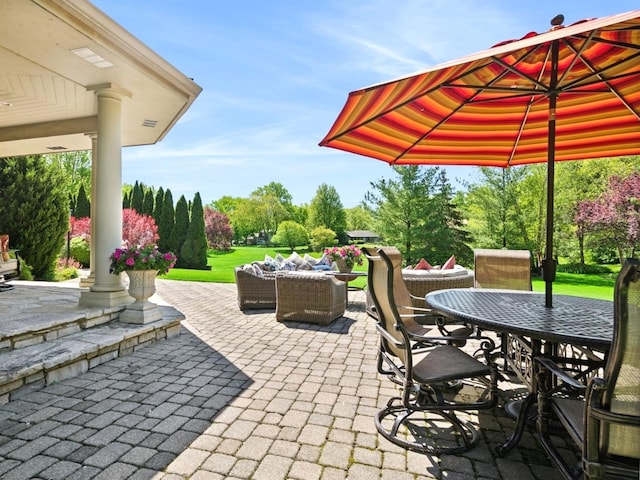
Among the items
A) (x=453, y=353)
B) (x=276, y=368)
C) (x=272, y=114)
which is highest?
(x=272, y=114)

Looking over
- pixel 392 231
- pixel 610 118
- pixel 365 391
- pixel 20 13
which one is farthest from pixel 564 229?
pixel 20 13

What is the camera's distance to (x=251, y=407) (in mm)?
2645

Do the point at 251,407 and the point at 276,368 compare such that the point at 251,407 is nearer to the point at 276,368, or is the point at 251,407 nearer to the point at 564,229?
the point at 276,368

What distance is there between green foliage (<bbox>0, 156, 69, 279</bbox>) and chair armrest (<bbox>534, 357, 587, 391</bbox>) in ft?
34.4

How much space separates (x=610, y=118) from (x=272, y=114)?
3141 centimetres

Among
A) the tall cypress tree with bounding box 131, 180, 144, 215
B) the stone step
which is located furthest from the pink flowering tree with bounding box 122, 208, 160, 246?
the stone step

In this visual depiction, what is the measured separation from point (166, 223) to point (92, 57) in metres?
19.0

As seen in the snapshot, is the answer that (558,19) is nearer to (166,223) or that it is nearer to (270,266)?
(270,266)

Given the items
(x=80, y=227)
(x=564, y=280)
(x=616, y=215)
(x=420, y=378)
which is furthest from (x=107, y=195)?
(x=564, y=280)

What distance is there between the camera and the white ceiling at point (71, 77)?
3.26m

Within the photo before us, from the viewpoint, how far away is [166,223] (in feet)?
71.2

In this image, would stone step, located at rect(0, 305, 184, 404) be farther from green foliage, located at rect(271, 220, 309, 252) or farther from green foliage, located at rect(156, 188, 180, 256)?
green foliage, located at rect(271, 220, 309, 252)

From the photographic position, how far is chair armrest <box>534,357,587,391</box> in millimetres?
1531

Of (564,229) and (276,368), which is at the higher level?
(564,229)
